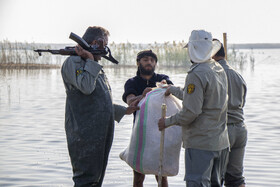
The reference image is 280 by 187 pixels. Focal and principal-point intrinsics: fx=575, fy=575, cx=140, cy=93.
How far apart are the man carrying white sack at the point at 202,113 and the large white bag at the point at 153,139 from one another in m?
0.56

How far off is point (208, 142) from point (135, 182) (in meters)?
1.36

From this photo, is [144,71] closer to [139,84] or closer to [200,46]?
[139,84]

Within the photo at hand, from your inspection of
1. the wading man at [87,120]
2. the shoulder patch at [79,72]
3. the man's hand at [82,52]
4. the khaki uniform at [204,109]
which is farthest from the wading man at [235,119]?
the shoulder patch at [79,72]

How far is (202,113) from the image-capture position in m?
4.62

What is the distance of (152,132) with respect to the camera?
17.5 ft

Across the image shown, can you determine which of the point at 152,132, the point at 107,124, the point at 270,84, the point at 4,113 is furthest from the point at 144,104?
the point at 270,84

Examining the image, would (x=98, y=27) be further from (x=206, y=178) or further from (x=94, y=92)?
(x=206, y=178)

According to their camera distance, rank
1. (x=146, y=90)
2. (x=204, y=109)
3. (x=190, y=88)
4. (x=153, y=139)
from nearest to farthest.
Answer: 1. (x=190, y=88)
2. (x=204, y=109)
3. (x=153, y=139)
4. (x=146, y=90)

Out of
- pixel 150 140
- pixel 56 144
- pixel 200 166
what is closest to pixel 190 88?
pixel 200 166

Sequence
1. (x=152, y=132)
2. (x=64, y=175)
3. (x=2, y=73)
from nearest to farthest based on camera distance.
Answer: (x=152, y=132), (x=64, y=175), (x=2, y=73)

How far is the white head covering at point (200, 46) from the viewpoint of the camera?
4.62m

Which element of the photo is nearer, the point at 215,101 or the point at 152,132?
the point at 215,101

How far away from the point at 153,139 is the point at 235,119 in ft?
2.60

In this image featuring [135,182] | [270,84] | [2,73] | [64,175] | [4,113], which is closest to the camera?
[135,182]
